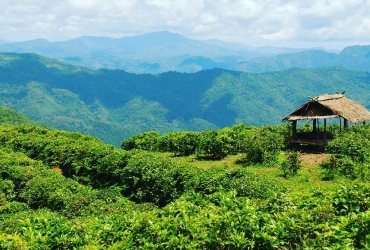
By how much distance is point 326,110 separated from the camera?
85.3 ft

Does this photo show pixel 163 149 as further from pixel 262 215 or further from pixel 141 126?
pixel 141 126

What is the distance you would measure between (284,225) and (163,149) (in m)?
25.2

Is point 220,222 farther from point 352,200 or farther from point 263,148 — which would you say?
point 263,148

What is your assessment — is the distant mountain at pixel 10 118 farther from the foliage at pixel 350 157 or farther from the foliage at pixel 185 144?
the foliage at pixel 350 157

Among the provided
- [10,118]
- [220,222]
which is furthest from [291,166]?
[10,118]

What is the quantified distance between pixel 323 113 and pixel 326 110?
291 mm

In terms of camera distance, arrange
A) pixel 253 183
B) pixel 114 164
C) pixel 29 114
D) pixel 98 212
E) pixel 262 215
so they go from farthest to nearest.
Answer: pixel 29 114 → pixel 114 164 → pixel 98 212 → pixel 253 183 → pixel 262 215

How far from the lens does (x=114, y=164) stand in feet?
73.4

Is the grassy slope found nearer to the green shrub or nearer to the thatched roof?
the thatched roof

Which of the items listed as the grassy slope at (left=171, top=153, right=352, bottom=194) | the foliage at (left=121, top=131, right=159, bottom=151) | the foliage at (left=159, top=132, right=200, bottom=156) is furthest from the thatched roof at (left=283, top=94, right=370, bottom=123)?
the foliage at (left=121, top=131, right=159, bottom=151)

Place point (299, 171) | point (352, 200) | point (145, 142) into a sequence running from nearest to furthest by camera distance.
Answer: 1. point (352, 200)
2. point (299, 171)
3. point (145, 142)

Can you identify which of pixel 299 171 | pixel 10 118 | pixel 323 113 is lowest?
pixel 299 171

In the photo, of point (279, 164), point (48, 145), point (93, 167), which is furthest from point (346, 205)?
point (48, 145)

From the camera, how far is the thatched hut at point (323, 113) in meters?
25.7
